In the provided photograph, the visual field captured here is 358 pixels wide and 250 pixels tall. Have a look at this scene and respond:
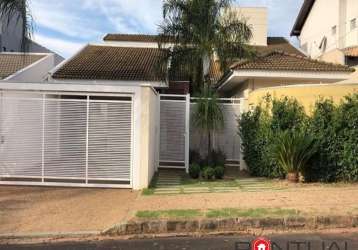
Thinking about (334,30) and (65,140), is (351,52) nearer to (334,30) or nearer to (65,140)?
(334,30)

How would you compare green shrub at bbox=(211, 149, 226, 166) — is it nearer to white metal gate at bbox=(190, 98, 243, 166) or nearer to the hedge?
white metal gate at bbox=(190, 98, 243, 166)

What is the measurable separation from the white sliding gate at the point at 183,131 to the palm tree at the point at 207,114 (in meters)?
0.32

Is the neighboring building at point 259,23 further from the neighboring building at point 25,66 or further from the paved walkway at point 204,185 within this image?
the paved walkway at point 204,185

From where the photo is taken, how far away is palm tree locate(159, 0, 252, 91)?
1930 cm

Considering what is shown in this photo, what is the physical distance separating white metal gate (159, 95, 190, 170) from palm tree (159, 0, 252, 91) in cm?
295

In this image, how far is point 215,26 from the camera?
19453mm

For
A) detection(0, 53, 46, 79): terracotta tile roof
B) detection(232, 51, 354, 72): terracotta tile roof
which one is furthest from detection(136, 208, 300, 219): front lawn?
detection(0, 53, 46, 79): terracotta tile roof

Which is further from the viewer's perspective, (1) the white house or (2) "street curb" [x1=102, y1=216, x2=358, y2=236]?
(1) the white house

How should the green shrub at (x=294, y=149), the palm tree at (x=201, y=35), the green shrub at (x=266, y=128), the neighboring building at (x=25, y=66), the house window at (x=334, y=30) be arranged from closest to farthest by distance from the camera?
the green shrub at (x=294, y=149)
the green shrub at (x=266, y=128)
the palm tree at (x=201, y=35)
the neighboring building at (x=25, y=66)
the house window at (x=334, y=30)

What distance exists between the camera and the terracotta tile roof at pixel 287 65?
1844cm

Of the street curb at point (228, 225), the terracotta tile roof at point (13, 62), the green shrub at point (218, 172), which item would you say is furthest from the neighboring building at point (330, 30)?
the street curb at point (228, 225)

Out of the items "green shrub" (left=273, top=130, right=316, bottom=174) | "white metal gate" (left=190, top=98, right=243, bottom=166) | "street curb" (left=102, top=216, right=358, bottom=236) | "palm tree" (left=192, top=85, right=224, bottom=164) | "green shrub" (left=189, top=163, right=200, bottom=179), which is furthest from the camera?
"white metal gate" (left=190, top=98, right=243, bottom=166)

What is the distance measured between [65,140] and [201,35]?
799 centimetres

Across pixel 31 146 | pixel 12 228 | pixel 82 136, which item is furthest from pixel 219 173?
pixel 12 228
